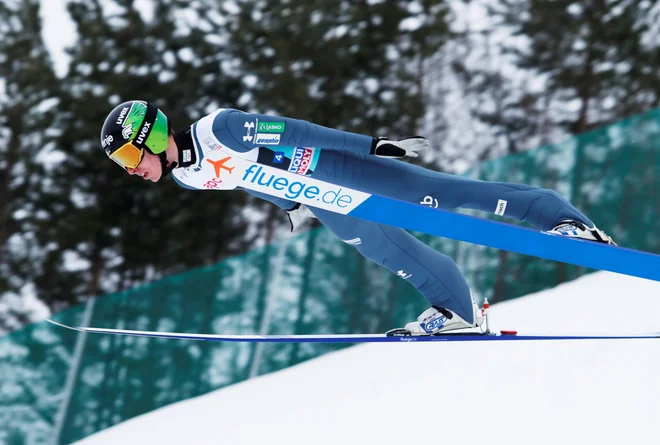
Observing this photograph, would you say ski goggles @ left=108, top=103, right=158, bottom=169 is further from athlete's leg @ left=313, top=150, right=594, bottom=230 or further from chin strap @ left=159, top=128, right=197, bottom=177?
athlete's leg @ left=313, top=150, right=594, bottom=230

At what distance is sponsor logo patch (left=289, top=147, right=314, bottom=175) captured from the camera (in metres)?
3.42

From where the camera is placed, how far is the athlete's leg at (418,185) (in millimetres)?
3424

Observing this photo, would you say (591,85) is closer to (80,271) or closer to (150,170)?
(80,271)

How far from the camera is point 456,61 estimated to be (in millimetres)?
10984

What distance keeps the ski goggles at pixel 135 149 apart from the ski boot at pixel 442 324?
1.49 meters

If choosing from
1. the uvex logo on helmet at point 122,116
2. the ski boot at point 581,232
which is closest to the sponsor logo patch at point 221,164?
the uvex logo on helmet at point 122,116

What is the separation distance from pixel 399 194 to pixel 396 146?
0.27 metres

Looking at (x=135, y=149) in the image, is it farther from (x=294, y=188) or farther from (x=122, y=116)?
(x=294, y=188)

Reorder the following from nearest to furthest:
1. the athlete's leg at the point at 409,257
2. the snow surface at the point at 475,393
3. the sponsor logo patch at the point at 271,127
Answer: the sponsor logo patch at the point at 271,127, the athlete's leg at the point at 409,257, the snow surface at the point at 475,393

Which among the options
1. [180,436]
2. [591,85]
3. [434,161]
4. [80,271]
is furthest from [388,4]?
[180,436]

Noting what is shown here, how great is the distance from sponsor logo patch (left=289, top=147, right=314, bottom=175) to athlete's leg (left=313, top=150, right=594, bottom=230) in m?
0.06

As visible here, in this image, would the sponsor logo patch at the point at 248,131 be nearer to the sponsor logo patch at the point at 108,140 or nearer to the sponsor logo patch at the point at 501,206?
the sponsor logo patch at the point at 108,140

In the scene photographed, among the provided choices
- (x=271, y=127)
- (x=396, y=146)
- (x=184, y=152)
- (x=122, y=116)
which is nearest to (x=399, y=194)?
(x=396, y=146)

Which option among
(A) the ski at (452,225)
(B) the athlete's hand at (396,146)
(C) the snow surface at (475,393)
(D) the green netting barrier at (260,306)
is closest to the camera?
(A) the ski at (452,225)
